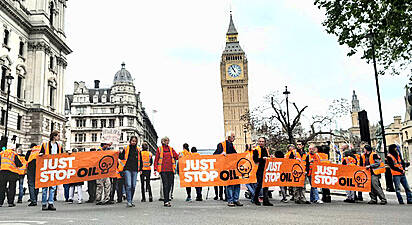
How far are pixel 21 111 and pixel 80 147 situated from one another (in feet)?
161

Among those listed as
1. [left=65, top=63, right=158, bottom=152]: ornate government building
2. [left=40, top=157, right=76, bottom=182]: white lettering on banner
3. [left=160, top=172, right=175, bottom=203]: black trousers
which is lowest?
[left=160, top=172, right=175, bottom=203]: black trousers

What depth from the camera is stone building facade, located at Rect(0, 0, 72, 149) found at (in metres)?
39.8

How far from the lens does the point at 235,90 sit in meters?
133

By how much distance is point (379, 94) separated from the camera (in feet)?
62.0

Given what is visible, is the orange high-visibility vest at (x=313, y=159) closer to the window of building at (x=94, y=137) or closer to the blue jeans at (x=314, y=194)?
the blue jeans at (x=314, y=194)

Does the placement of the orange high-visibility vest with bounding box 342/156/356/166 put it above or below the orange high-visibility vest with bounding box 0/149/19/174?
below

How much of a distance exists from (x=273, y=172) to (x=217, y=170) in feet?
5.93

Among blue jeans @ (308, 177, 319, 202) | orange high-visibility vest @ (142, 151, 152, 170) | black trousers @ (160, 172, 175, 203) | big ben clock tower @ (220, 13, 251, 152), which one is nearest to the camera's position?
black trousers @ (160, 172, 175, 203)

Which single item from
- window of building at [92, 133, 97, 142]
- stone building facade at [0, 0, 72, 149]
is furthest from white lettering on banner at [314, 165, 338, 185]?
window of building at [92, 133, 97, 142]

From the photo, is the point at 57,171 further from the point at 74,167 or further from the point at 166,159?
the point at 166,159

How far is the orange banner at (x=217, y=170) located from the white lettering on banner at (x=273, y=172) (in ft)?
1.60

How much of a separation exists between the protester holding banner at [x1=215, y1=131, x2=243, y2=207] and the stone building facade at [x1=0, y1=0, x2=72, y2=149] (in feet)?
108

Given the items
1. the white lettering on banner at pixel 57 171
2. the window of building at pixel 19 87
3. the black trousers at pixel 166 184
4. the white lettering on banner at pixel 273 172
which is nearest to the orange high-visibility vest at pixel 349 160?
the white lettering on banner at pixel 273 172

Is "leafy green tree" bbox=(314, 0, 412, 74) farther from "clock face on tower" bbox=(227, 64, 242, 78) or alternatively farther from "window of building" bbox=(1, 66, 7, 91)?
"clock face on tower" bbox=(227, 64, 242, 78)
